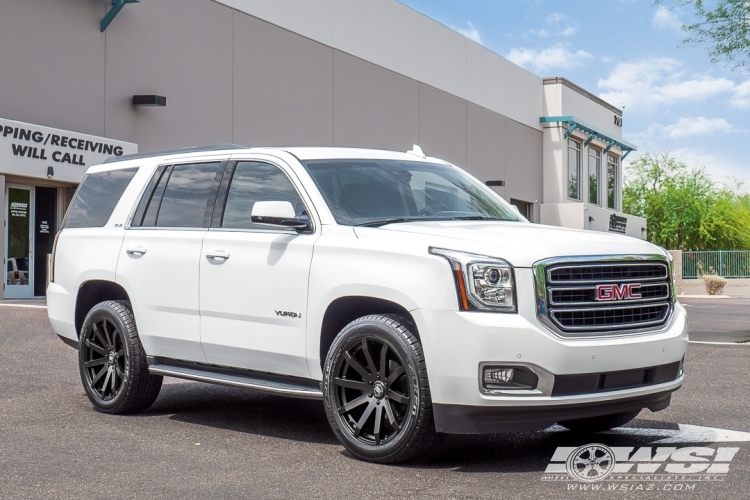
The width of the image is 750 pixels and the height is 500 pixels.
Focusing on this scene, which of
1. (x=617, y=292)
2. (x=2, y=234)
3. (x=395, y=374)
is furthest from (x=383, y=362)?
(x=2, y=234)

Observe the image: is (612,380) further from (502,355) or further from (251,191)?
(251,191)

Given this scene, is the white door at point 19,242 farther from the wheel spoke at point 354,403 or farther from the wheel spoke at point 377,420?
the wheel spoke at point 377,420

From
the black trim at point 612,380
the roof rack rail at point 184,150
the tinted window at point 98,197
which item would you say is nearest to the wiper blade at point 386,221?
the roof rack rail at point 184,150

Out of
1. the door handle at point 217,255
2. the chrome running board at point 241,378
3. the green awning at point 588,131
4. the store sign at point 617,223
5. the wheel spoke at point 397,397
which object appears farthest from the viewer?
the store sign at point 617,223

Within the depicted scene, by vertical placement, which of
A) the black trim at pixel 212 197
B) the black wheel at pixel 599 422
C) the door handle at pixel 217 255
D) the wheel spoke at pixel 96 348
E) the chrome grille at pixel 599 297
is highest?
the black trim at pixel 212 197

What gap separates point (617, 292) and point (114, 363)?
4.15m

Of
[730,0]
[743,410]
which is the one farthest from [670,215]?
[743,410]

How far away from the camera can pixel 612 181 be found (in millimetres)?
65812

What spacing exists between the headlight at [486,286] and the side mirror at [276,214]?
4.53 feet

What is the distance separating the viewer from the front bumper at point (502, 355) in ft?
18.7

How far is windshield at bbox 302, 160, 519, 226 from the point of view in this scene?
6.96 m

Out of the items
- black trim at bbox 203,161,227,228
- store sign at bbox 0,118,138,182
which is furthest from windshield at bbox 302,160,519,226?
store sign at bbox 0,118,138,182

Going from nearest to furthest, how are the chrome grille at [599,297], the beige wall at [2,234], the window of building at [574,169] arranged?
the chrome grille at [599,297] < the beige wall at [2,234] < the window of building at [574,169]

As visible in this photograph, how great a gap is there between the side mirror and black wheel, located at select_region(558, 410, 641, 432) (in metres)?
2.31
